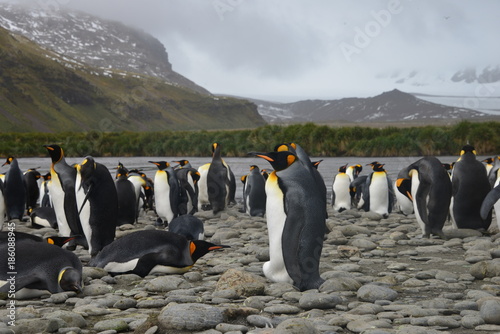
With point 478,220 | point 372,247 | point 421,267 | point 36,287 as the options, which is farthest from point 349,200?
point 36,287

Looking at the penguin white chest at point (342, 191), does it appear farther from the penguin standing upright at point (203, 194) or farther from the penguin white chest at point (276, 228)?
the penguin white chest at point (276, 228)

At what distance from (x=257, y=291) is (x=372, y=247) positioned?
7.36ft

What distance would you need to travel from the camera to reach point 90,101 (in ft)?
405

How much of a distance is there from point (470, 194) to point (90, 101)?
123m

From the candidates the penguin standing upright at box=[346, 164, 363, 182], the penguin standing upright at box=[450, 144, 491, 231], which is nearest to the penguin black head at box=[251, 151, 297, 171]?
the penguin standing upright at box=[450, 144, 491, 231]

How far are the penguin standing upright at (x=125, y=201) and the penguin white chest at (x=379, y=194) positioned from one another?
12.6ft

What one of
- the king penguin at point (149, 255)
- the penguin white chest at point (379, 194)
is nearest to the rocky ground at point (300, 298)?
the king penguin at point (149, 255)

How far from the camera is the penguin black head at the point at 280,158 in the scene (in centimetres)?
428

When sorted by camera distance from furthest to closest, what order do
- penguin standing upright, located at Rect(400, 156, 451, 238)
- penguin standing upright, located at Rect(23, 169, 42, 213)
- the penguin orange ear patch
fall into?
penguin standing upright, located at Rect(23, 169, 42, 213) → penguin standing upright, located at Rect(400, 156, 451, 238) → the penguin orange ear patch

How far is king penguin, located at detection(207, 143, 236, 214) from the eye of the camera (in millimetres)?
9422

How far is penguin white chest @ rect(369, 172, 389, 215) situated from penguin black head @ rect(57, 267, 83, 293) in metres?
6.21

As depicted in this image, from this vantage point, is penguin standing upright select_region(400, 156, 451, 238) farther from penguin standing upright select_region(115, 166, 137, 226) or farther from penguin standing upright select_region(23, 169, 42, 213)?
penguin standing upright select_region(23, 169, 42, 213)

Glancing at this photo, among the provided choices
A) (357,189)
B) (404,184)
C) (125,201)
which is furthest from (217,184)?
(404,184)

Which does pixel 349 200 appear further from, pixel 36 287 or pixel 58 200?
pixel 36 287
